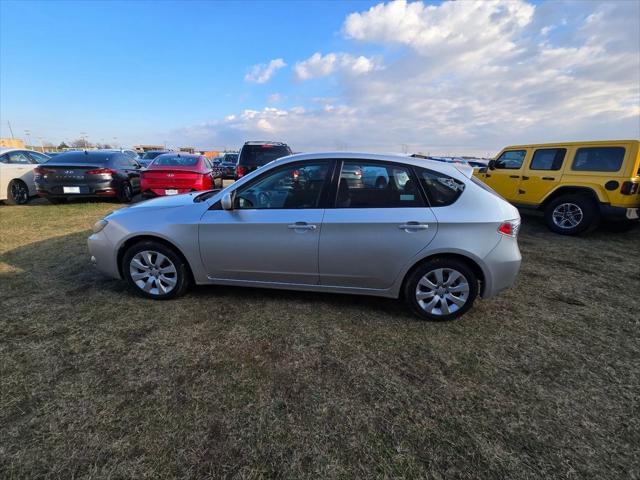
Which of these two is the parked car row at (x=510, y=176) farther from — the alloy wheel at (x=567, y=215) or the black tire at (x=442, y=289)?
the black tire at (x=442, y=289)

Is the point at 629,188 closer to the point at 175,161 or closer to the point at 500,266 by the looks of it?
the point at 500,266

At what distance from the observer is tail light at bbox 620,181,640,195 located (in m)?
5.83

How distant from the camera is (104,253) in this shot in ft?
11.5

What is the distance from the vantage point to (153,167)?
7789 mm

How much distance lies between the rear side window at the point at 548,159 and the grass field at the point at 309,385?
406 centimetres

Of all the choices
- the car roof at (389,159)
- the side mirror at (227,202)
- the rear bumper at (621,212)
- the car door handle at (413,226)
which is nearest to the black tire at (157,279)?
the side mirror at (227,202)

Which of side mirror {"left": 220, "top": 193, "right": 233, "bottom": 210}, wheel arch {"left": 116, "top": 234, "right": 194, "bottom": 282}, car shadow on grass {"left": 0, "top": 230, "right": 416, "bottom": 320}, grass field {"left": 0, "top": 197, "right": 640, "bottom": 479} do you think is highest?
side mirror {"left": 220, "top": 193, "right": 233, "bottom": 210}

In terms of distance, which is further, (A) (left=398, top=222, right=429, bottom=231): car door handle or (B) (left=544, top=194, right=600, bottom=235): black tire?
(B) (left=544, top=194, right=600, bottom=235): black tire

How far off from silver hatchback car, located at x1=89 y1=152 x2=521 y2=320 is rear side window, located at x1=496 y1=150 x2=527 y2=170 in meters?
5.47

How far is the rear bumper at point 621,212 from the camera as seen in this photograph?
5.96 meters

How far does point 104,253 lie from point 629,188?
8.40 meters

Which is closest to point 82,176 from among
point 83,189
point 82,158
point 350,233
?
point 83,189

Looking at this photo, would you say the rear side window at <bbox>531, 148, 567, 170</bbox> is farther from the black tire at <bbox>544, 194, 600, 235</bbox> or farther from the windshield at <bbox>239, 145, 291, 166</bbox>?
the windshield at <bbox>239, 145, 291, 166</bbox>

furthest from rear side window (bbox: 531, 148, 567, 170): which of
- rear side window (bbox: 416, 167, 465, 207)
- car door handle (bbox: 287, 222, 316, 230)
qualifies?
car door handle (bbox: 287, 222, 316, 230)
